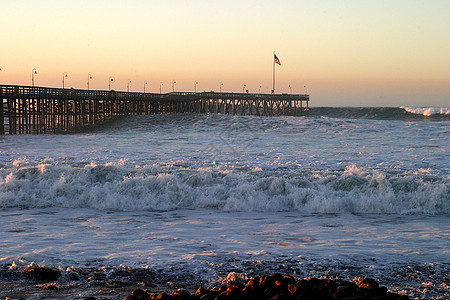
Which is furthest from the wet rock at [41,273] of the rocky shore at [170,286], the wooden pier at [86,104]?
the wooden pier at [86,104]

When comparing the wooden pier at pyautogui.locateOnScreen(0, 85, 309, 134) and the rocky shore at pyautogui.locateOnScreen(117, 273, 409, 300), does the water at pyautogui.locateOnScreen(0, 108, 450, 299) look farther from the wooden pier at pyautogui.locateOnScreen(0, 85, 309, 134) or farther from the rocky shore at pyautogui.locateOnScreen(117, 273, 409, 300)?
the wooden pier at pyautogui.locateOnScreen(0, 85, 309, 134)

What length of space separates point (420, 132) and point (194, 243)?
101ft

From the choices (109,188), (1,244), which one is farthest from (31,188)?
(1,244)

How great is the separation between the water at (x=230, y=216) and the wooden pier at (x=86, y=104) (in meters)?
25.8

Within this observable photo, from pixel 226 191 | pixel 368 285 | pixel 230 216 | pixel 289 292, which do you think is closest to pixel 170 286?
pixel 289 292

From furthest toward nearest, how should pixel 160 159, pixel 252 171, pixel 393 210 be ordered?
pixel 160 159, pixel 252 171, pixel 393 210

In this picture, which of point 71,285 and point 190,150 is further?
point 190,150

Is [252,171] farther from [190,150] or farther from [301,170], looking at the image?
[190,150]

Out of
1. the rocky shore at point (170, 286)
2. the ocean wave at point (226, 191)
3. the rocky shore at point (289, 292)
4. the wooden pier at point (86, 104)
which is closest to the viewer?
the rocky shore at point (289, 292)

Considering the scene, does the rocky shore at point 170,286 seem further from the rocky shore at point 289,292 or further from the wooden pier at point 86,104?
the wooden pier at point 86,104

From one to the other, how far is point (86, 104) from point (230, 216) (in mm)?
70863

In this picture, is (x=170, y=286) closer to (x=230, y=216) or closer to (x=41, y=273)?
(x=41, y=273)

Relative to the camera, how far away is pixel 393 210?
1312cm

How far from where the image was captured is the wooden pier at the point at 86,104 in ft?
162
